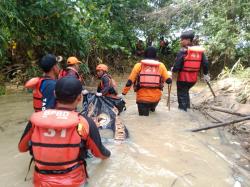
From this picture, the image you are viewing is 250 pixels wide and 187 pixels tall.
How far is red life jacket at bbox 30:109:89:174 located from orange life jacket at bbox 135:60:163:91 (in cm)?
373

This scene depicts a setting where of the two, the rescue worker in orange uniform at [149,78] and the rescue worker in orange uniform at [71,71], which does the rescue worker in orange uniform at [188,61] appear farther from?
the rescue worker in orange uniform at [71,71]

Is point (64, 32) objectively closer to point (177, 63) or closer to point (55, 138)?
point (177, 63)

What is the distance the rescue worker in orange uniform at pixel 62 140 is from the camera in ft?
9.75

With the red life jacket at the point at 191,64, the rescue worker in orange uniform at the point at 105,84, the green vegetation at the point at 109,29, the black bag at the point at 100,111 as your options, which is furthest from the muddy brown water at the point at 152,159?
the green vegetation at the point at 109,29

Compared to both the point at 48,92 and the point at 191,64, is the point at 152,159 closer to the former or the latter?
the point at 48,92

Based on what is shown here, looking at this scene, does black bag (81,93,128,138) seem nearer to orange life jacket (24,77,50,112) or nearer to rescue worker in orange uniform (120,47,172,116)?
rescue worker in orange uniform (120,47,172,116)

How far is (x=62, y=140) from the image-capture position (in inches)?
118

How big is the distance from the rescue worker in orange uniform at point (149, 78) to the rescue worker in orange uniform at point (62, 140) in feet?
11.8

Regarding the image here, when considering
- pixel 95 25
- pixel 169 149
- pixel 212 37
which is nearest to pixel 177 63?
pixel 169 149

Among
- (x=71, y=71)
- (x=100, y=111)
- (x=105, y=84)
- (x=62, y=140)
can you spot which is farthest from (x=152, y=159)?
(x=105, y=84)

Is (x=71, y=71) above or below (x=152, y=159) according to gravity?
above

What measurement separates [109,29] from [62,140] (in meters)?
8.85

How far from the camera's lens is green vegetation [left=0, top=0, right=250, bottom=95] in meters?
8.70

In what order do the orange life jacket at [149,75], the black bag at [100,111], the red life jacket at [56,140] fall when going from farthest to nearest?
the orange life jacket at [149,75]
the black bag at [100,111]
the red life jacket at [56,140]
